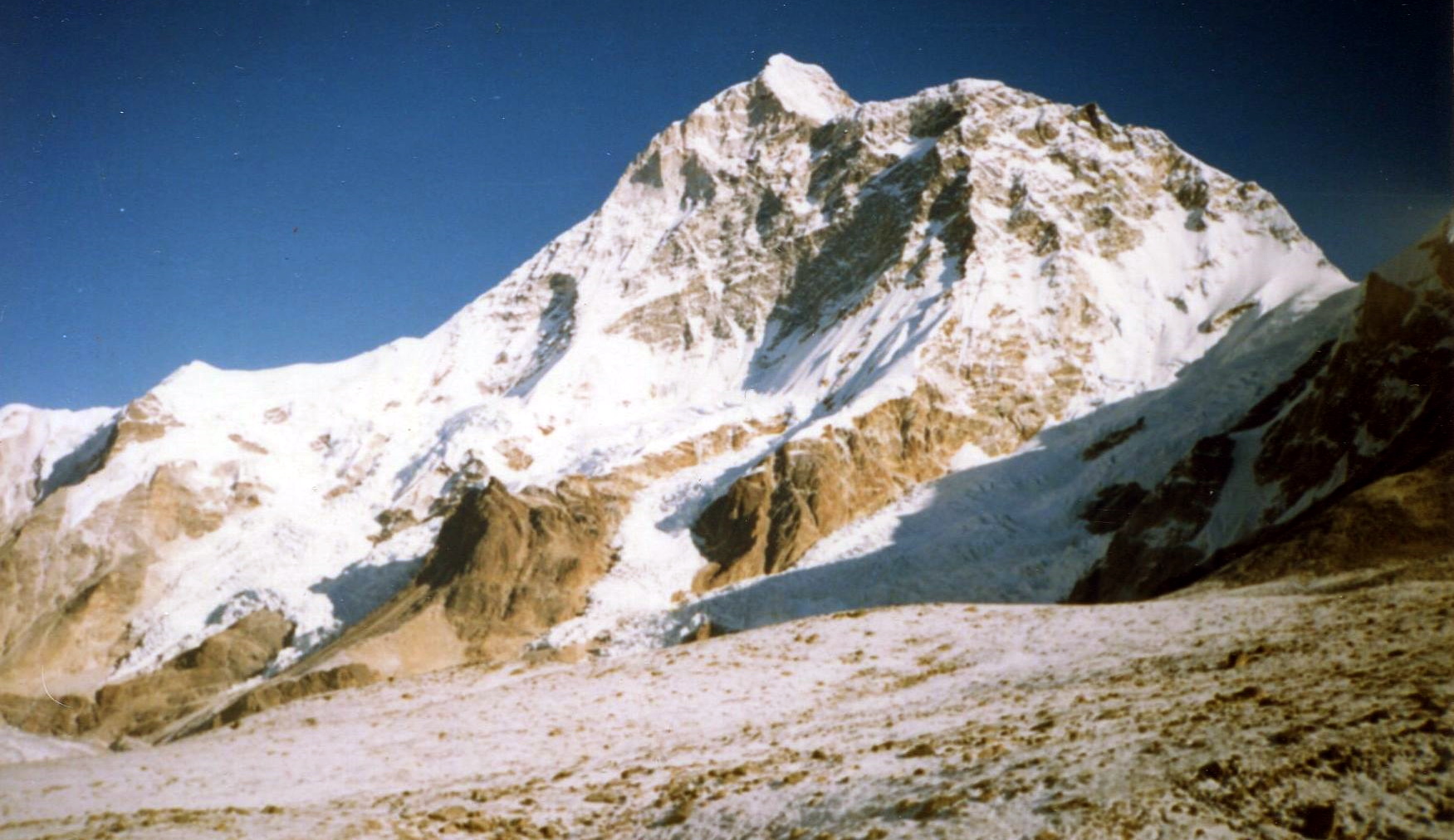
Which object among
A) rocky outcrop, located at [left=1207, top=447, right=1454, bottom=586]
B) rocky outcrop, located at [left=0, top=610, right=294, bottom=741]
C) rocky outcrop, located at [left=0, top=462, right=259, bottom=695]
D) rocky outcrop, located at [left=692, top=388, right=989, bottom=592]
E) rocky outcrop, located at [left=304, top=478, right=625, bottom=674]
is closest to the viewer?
rocky outcrop, located at [left=1207, top=447, right=1454, bottom=586]

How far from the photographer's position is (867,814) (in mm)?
10336

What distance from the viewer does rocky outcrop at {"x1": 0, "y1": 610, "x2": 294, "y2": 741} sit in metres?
85.5

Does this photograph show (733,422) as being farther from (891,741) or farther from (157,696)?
(891,741)

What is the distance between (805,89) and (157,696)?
463ft

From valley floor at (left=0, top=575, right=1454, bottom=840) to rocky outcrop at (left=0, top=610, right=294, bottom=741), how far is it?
72647 millimetres

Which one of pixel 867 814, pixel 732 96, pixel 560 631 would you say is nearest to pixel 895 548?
pixel 560 631

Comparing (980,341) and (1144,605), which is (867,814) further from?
(980,341)

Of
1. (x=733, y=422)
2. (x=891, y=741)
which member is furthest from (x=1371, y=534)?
(x=733, y=422)

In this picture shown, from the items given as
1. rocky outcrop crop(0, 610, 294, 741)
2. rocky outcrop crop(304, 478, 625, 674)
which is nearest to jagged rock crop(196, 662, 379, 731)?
rocky outcrop crop(304, 478, 625, 674)

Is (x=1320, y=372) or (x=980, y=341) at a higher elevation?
(x=980, y=341)

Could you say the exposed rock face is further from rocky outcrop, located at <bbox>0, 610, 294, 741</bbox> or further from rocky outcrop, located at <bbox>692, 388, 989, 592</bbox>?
rocky outcrop, located at <bbox>0, 610, 294, 741</bbox>

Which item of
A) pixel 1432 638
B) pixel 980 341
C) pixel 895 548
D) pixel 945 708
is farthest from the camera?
pixel 980 341

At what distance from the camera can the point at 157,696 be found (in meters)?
87.8

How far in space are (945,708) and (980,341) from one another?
95404 mm
